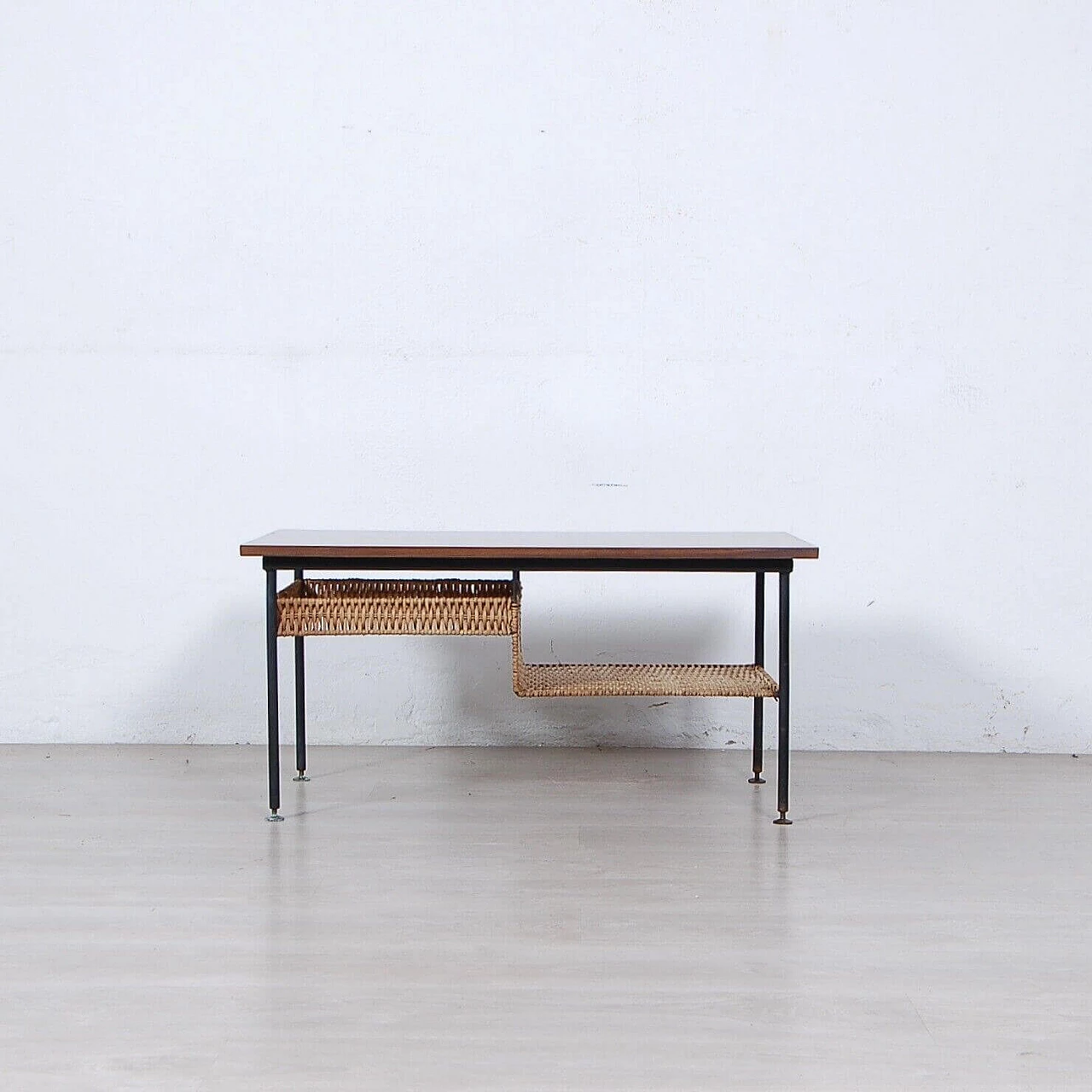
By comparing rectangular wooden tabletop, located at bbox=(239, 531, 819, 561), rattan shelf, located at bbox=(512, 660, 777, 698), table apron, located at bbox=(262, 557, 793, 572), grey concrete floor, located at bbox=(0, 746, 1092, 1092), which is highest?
rectangular wooden tabletop, located at bbox=(239, 531, 819, 561)

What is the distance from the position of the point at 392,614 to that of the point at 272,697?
1.27 feet

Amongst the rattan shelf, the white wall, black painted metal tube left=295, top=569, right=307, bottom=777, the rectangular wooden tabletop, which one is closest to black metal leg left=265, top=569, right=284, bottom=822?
the rectangular wooden tabletop

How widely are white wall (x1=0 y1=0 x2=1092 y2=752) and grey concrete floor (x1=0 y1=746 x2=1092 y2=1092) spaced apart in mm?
529

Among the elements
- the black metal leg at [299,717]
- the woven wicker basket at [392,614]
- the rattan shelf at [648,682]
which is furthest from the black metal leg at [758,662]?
the black metal leg at [299,717]

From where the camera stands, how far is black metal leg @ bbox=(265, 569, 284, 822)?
305 centimetres

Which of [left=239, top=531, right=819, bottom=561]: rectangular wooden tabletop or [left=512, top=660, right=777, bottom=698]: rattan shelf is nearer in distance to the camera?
[left=239, top=531, right=819, bottom=561]: rectangular wooden tabletop

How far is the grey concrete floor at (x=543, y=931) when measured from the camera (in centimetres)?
183

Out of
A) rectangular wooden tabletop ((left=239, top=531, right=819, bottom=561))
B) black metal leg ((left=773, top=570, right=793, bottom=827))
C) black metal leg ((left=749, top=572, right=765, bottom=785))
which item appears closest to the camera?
rectangular wooden tabletop ((left=239, top=531, right=819, bottom=561))

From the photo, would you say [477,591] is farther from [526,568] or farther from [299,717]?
[299,717]

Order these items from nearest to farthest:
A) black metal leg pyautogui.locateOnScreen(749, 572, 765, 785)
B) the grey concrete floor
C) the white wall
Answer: the grey concrete floor, black metal leg pyautogui.locateOnScreen(749, 572, 765, 785), the white wall

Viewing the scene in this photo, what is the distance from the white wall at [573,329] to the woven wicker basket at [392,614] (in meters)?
0.91

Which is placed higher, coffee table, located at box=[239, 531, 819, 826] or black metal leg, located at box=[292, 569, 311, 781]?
coffee table, located at box=[239, 531, 819, 826]

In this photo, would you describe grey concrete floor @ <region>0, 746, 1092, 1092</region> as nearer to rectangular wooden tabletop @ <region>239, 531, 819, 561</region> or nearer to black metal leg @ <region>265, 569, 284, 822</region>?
black metal leg @ <region>265, 569, 284, 822</region>

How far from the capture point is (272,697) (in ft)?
10.1
